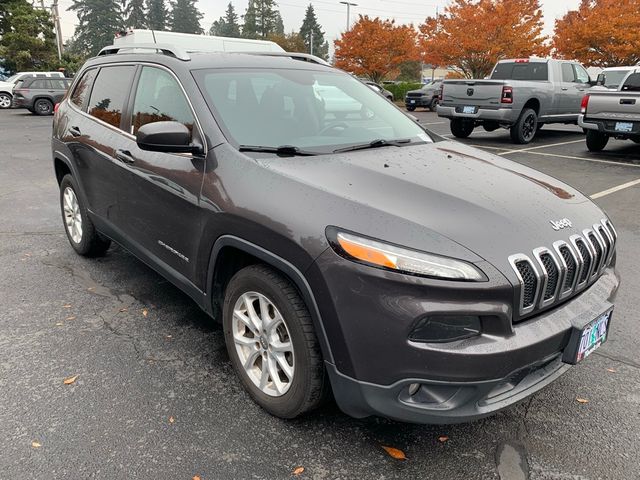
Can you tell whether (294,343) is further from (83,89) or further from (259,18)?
(259,18)

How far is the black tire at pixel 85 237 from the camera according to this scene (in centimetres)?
437

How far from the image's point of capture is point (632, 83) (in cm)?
1009

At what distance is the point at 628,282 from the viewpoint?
425 cm

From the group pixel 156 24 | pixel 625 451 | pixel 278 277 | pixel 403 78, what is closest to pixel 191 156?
pixel 278 277

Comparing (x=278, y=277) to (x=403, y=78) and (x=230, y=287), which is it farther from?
(x=403, y=78)

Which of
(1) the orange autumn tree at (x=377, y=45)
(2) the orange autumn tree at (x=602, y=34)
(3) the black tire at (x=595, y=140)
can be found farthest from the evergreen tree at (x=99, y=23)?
(3) the black tire at (x=595, y=140)

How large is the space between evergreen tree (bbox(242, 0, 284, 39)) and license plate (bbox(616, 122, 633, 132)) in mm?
74907

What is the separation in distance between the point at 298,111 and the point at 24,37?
120 ft

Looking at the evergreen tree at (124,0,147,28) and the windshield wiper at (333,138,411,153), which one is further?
the evergreen tree at (124,0,147,28)

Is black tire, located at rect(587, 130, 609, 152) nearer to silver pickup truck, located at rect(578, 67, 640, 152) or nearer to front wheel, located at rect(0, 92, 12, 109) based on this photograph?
silver pickup truck, located at rect(578, 67, 640, 152)

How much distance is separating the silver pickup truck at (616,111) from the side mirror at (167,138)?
944cm

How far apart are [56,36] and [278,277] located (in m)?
40.3

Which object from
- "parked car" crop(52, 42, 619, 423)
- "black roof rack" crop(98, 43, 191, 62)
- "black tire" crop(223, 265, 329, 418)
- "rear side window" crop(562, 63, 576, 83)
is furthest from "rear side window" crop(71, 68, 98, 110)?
"rear side window" crop(562, 63, 576, 83)

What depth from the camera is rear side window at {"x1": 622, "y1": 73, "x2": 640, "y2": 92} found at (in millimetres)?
9938
